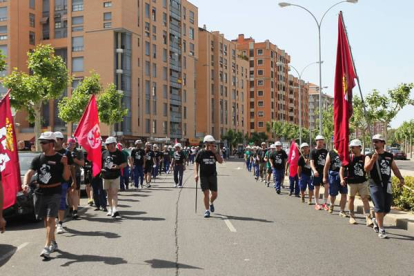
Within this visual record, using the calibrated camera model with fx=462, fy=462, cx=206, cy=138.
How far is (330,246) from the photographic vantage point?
7309mm

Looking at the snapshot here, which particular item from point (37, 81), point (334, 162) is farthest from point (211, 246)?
point (37, 81)

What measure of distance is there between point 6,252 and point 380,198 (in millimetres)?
6200

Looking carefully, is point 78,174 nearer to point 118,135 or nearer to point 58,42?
point 118,135

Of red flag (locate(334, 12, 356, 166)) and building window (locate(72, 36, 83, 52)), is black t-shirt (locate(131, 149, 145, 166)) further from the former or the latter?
building window (locate(72, 36, 83, 52))

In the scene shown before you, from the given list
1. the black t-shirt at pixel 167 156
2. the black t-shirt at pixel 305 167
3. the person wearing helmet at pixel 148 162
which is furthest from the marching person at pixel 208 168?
the black t-shirt at pixel 167 156

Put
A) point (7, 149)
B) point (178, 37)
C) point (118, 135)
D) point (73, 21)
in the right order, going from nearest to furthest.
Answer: point (7, 149) → point (118, 135) → point (73, 21) → point (178, 37)

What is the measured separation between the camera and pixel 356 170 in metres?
9.66

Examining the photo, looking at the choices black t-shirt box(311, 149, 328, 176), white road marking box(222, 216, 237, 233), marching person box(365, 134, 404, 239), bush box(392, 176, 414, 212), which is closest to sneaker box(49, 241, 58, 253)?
white road marking box(222, 216, 237, 233)

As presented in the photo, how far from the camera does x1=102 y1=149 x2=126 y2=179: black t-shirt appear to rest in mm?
10648

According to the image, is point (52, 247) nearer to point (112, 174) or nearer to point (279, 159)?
point (112, 174)

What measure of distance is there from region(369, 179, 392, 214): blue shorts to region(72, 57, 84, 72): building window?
178ft

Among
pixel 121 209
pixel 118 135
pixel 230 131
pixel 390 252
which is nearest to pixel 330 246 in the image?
pixel 390 252

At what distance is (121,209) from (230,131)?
246ft

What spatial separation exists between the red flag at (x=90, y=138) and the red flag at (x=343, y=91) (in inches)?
207
